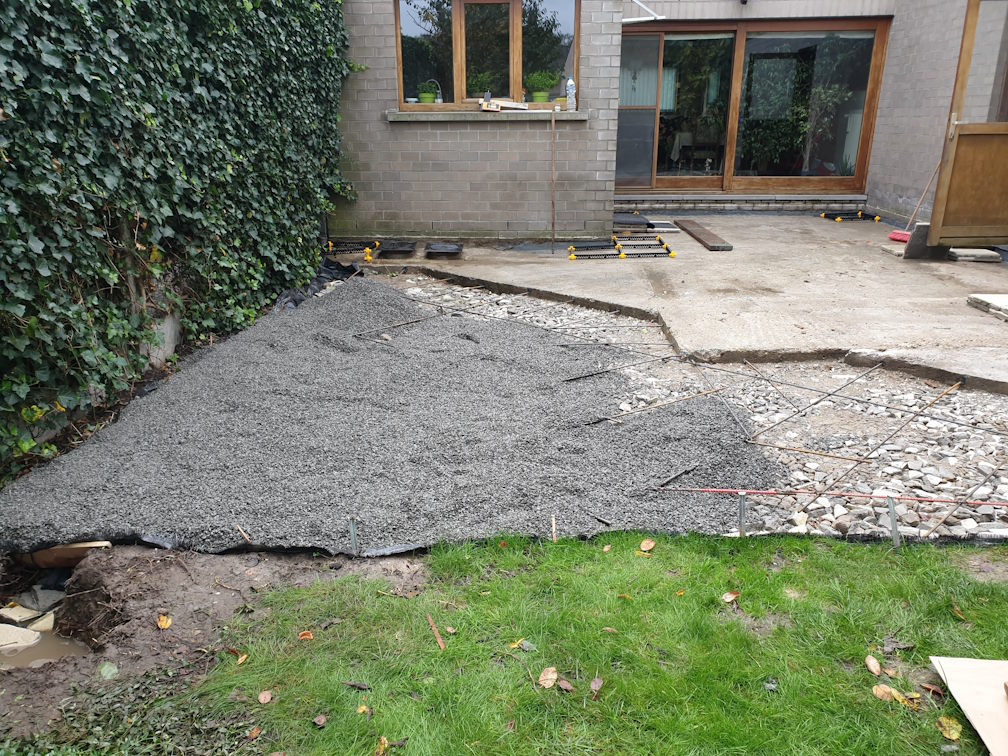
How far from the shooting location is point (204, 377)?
163 inches

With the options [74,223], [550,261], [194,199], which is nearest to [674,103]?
[550,261]

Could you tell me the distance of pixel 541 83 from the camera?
8.13 m

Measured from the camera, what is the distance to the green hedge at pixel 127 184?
298 centimetres

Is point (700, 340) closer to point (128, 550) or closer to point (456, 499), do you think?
point (456, 499)

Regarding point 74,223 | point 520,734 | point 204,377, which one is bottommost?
point 520,734

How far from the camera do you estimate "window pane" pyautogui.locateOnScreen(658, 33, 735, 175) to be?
10.6 m

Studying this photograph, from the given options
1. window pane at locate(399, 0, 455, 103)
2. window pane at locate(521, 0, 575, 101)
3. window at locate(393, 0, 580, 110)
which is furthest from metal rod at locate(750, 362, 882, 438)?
window pane at locate(399, 0, 455, 103)

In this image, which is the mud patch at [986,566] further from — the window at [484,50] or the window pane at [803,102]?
the window pane at [803,102]

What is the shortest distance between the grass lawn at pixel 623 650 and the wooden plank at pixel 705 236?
6033mm

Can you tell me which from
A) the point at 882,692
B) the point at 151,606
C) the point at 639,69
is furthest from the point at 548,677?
the point at 639,69

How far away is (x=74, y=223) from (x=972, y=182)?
8.03 metres

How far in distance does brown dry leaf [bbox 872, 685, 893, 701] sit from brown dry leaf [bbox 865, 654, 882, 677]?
0.18ft

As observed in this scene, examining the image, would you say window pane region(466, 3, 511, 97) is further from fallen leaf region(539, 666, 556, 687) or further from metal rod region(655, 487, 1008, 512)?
fallen leaf region(539, 666, 556, 687)

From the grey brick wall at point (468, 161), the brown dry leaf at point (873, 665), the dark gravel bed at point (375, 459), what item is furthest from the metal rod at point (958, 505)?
the grey brick wall at point (468, 161)
